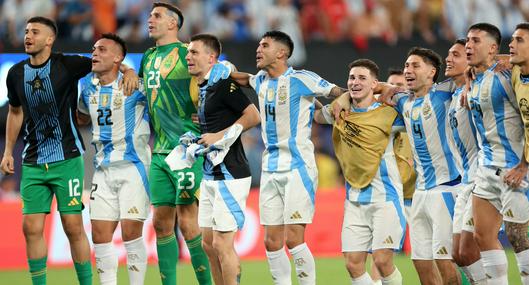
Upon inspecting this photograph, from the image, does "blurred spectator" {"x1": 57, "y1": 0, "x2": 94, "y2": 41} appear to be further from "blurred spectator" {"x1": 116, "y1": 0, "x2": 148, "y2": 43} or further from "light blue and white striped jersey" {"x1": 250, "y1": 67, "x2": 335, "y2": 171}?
"light blue and white striped jersey" {"x1": 250, "y1": 67, "x2": 335, "y2": 171}

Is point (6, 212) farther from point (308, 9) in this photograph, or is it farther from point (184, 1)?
point (308, 9)

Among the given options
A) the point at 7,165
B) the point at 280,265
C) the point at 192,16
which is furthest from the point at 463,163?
the point at 192,16

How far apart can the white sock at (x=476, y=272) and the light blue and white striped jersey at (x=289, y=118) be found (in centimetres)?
179

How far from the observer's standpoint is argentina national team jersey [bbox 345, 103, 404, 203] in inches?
386

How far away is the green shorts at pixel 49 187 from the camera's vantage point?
10.3 metres

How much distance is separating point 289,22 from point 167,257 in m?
8.67

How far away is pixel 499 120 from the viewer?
9.30 meters

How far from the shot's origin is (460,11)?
19.8m

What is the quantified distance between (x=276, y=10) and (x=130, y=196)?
885 centimetres

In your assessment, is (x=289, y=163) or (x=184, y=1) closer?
(x=289, y=163)

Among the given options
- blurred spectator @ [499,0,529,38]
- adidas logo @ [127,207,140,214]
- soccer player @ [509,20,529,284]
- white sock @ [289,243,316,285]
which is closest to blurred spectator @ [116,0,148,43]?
blurred spectator @ [499,0,529,38]

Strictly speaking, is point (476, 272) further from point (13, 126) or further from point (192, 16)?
point (192, 16)

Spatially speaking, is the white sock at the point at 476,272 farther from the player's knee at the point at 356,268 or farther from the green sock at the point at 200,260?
the green sock at the point at 200,260

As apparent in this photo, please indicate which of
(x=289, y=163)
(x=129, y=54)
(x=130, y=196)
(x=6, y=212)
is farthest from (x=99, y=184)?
(x=129, y=54)
